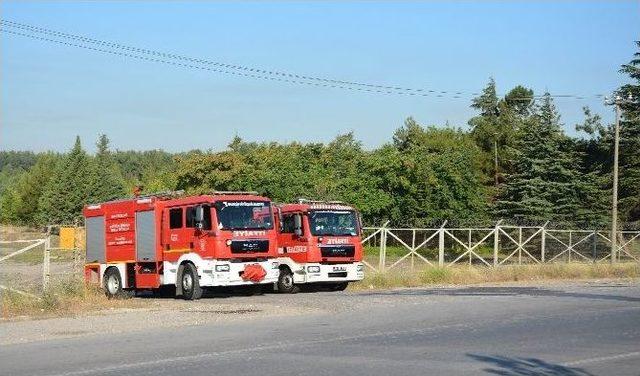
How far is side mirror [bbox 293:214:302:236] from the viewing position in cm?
2862

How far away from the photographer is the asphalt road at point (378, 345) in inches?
460

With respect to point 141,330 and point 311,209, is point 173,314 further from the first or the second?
point 311,209

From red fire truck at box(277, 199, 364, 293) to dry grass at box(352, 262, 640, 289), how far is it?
251 centimetres

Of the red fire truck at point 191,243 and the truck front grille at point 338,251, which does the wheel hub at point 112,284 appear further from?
the truck front grille at point 338,251

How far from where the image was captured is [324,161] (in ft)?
244

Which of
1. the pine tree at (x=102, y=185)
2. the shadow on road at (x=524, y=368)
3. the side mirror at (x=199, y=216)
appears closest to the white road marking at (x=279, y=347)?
the shadow on road at (x=524, y=368)

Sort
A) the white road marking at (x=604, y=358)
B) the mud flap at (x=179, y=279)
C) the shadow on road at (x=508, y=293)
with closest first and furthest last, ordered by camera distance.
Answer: the white road marking at (x=604, y=358) → the shadow on road at (x=508, y=293) → the mud flap at (x=179, y=279)

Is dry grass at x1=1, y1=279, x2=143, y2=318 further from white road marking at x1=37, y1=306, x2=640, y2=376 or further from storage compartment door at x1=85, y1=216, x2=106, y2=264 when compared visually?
white road marking at x1=37, y1=306, x2=640, y2=376

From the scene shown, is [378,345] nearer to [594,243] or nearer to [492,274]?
[492,274]

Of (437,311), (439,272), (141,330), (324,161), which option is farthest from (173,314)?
(324,161)

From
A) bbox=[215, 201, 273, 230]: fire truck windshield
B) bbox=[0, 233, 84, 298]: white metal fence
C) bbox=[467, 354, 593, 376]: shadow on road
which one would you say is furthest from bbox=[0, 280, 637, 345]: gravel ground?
bbox=[467, 354, 593, 376]: shadow on road

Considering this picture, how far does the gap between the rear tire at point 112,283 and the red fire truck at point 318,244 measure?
4850mm

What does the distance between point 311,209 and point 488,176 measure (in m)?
52.5

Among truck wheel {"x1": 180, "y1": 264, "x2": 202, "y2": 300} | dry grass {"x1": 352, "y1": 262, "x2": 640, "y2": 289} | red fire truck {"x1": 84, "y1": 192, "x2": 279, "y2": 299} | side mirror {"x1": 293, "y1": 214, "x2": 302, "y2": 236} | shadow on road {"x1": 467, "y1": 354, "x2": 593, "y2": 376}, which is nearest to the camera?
shadow on road {"x1": 467, "y1": 354, "x2": 593, "y2": 376}
